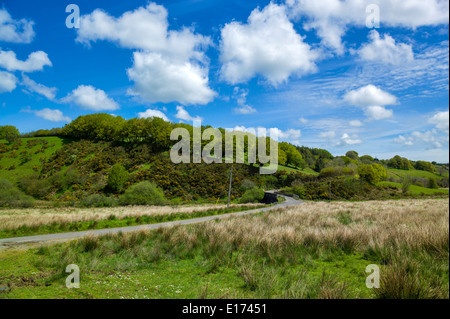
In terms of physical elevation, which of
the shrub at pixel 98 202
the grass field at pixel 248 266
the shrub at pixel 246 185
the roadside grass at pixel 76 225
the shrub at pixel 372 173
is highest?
the shrub at pixel 372 173

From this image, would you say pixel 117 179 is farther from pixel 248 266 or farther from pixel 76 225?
pixel 248 266

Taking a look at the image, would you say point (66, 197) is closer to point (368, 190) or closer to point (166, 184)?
point (166, 184)

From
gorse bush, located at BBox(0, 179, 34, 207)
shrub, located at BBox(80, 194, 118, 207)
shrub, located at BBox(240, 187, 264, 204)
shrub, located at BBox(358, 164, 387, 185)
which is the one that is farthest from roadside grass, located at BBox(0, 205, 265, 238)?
shrub, located at BBox(358, 164, 387, 185)

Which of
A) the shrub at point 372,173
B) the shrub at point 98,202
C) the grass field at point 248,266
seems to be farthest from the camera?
the shrub at point 372,173

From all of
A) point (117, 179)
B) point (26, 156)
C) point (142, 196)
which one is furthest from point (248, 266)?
point (26, 156)

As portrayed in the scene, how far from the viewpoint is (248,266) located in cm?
506

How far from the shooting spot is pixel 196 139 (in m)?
64.8

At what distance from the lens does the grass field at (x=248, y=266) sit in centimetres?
377

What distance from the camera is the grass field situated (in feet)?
12.4

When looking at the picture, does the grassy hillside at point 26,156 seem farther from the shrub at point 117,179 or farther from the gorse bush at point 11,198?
the shrub at point 117,179

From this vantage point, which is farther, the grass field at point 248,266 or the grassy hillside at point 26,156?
the grassy hillside at point 26,156

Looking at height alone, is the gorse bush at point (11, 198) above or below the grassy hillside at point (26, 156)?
below

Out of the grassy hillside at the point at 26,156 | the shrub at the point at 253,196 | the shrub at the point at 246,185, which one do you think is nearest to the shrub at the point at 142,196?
the shrub at the point at 253,196

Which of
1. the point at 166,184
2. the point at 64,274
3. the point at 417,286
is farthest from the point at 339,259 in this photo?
the point at 166,184
